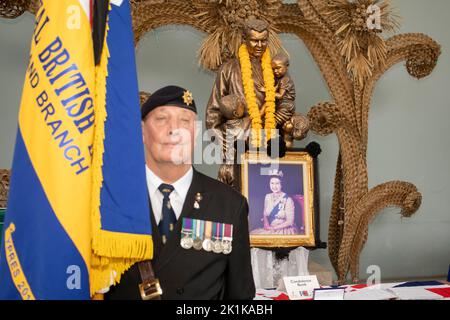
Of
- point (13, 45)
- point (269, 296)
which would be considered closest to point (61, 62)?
point (269, 296)

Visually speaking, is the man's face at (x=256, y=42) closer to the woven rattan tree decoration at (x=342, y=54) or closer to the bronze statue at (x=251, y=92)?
the bronze statue at (x=251, y=92)

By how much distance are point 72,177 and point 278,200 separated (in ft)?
4.28

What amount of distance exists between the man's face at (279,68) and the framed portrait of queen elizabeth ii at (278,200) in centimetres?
50

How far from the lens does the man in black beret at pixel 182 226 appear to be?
1.16 metres

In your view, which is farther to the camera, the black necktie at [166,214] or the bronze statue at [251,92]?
the bronze statue at [251,92]

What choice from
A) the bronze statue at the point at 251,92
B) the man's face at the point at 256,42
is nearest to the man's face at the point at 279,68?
the bronze statue at the point at 251,92

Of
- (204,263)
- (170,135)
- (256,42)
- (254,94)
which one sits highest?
(256,42)

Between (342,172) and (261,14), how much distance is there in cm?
110

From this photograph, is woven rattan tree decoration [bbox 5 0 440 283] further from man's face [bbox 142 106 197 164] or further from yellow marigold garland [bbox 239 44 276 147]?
man's face [bbox 142 106 197 164]

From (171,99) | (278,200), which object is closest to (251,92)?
(278,200)

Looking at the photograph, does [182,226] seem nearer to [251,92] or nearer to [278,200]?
[278,200]

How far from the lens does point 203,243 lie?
47.0 inches

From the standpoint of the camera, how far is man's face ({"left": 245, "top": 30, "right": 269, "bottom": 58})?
245cm

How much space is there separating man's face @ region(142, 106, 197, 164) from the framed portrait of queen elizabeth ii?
1.06m
